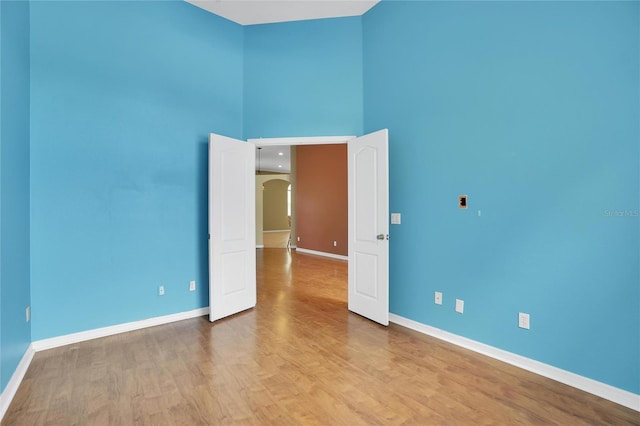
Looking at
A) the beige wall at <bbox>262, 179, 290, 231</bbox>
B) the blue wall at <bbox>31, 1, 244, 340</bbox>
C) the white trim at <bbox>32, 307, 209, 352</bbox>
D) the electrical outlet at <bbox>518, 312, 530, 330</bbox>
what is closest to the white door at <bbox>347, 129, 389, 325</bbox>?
the electrical outlet at <bbox>518, 312, 530, 330</bbox>

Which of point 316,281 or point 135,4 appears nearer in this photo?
point 135,4

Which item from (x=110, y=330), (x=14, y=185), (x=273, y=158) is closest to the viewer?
(x=14, y=185)

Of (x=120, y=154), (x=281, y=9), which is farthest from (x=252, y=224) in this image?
(x=281, y=9)

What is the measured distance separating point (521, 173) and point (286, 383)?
254 cm

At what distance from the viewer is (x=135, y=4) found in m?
3.32

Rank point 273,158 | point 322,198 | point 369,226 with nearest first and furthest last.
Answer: point 369,226 → point 322,198 → point 273,158

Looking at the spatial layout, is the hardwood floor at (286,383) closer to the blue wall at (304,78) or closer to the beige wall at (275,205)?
the blue wall at (304,78)

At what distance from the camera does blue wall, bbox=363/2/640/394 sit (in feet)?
6.91

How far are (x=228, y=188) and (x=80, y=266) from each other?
1675 millimetres

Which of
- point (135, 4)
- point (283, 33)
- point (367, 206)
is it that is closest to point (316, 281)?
point (367, 206)

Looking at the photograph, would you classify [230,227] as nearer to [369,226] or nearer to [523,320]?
[369,226]

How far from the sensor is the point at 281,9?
384 centimetres

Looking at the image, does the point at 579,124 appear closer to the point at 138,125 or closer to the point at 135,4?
the point at 138,125

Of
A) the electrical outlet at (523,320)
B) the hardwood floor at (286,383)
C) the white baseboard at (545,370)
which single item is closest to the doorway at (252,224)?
the hardwood floor at (286,383)
